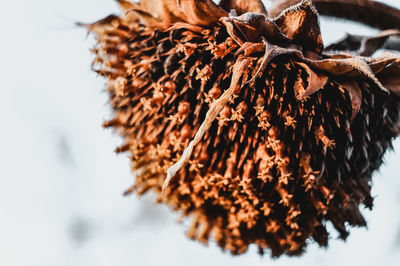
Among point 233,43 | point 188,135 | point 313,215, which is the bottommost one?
point 313,215

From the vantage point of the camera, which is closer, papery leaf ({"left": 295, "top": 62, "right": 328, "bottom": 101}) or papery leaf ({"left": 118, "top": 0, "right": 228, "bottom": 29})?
papery leaf ({"left": 295, "top": 62, "right": 328, "bottom": 101})

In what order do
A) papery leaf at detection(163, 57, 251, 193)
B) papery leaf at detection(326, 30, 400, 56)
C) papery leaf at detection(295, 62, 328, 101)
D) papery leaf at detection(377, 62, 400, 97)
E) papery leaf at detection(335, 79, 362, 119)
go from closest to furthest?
papery leaf at detection(163, 57, 251, 193) < papery leaf at detection(295, 62, 328, 101) < papery leaf at detection(335, 79, 362, 119) < papery leaf at detection(377, 62, 400, 97) < papery leaf at detection(326, 30, 400, 56)

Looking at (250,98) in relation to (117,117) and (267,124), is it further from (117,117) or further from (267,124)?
(117,117)

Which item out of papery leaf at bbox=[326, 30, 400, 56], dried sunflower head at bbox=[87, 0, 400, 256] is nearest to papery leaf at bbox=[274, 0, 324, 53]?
dried sunflower head at bbox=[87, 0, 400, 256]

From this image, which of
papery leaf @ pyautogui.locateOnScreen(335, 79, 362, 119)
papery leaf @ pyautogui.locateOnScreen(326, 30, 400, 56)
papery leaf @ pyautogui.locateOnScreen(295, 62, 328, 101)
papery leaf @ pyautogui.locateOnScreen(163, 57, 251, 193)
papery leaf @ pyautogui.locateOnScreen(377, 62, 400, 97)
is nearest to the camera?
papery leaf @ pyautogui.locateOnScreen(163, 57, 251, 193)

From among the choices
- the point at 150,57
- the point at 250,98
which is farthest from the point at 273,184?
the point at 150,57

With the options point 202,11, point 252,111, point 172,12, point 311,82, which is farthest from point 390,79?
point 172,12

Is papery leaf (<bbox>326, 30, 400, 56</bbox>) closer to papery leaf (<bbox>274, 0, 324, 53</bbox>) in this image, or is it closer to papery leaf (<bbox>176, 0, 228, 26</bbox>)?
papery leaf (<bbox>274, 0, 324, 53</bbox>)

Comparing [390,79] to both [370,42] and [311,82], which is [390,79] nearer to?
[370,42]
